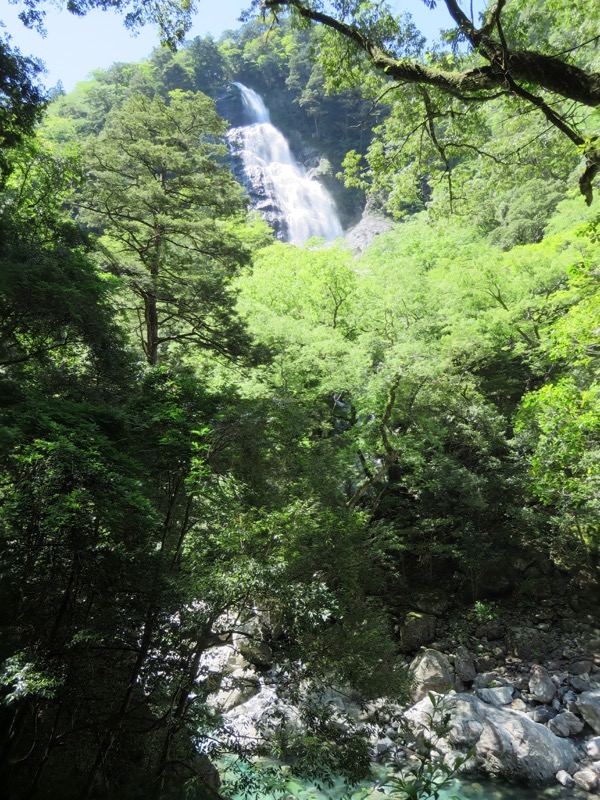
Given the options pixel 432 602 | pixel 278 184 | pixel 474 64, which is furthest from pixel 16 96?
pixel 278 184

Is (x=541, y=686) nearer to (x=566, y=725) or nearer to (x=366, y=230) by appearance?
(x=566, y=725)

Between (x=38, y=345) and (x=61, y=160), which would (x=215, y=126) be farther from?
(x=38, y=345)

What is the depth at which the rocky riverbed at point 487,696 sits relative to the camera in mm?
7441

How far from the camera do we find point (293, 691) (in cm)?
526

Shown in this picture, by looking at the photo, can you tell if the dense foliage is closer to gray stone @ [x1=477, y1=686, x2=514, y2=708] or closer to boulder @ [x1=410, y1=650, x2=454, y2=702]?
boulder @ [x1=410, y1=650, x2=454, y2=702]

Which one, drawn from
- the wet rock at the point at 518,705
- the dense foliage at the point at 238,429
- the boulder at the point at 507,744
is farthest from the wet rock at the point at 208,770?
the wet rock at the point at 518,705

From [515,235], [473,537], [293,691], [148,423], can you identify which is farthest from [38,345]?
[515,235]

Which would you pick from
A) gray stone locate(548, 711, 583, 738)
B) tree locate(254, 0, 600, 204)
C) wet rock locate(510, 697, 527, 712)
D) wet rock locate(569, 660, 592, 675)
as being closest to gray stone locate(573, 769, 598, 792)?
gray stone locate(548, 711, 583, 738)

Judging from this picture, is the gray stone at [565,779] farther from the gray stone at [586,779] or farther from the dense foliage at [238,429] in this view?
the dense foliage at [238,429]

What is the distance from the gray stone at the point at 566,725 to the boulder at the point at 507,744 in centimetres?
26

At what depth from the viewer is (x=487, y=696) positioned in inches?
371

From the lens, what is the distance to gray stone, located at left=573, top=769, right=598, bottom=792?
719cm

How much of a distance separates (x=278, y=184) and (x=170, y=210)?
34440 mm

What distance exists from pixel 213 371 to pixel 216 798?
916cm
